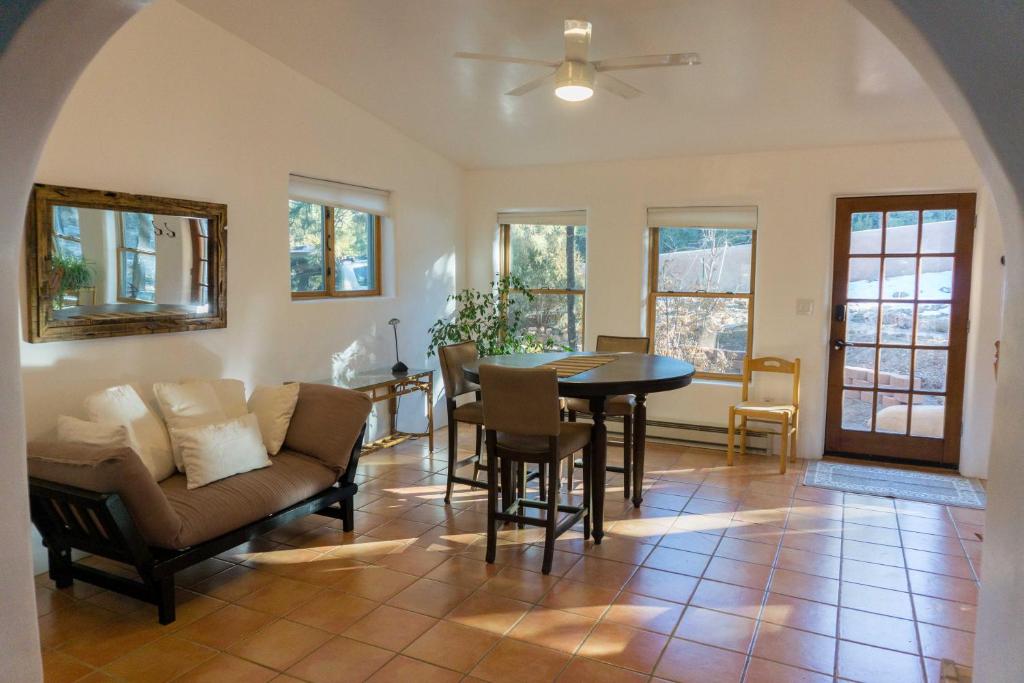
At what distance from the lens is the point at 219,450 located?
3.33 metres

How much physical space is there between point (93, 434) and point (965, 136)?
10.4 feet

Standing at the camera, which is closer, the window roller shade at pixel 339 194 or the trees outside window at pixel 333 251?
the window roller shade at pixel 339 194

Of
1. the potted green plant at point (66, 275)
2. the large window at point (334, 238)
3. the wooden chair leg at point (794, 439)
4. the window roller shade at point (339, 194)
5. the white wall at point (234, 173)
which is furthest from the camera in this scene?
the wooden chair leg at point (794, 439)

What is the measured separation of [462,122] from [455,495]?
269cm

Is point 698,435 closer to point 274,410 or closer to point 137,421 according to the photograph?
point 274,410

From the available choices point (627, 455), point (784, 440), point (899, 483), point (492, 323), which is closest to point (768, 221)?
point (784, 440)

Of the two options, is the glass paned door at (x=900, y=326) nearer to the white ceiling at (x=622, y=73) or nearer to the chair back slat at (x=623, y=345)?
the white ceiling at (x=622, y=73)

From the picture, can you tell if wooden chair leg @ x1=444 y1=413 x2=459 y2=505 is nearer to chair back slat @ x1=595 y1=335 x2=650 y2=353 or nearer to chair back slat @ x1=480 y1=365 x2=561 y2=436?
chair back slat @ x1=480 y1=365 x2=561 y2=436

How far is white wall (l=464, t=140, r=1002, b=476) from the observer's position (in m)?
4.89

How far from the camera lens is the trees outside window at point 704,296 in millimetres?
5691

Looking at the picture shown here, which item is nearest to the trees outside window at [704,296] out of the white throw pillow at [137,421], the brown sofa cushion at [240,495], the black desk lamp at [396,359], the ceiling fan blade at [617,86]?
the black desk lamp at [396,359]

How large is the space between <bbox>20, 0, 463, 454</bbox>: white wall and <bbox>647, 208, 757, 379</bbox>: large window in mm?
1961

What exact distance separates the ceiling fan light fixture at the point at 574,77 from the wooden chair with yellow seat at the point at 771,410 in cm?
268

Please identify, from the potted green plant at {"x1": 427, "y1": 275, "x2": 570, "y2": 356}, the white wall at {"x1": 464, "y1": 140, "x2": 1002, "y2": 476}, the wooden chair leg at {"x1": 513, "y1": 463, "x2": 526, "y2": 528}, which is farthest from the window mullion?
the wooden chair leg at {"x1": 513, "y1": 463, "x2": 526, "y2": 528}
